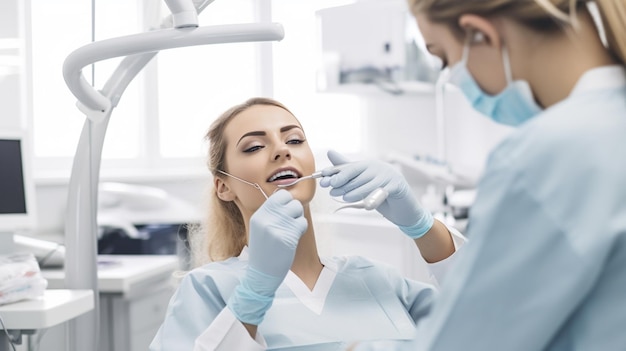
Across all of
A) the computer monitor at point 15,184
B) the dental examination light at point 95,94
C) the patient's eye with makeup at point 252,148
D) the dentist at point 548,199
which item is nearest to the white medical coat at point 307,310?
the patient's eye with makeup at point 252,148

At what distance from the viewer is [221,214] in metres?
1.74

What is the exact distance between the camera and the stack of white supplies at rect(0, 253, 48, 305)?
1.65m

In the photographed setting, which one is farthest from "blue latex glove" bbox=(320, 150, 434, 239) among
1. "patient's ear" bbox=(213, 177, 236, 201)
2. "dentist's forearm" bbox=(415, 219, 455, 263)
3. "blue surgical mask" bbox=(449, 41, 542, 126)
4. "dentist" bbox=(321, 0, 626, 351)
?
"dentist" bbox=(321, 0, 626, 351)

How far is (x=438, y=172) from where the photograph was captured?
3.47 meters

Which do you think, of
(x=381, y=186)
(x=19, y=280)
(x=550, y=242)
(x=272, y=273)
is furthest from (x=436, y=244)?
(x=19, y=280)

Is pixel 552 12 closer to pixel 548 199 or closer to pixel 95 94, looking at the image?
pixel 548 199

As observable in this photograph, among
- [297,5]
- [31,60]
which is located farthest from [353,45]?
[31,60]

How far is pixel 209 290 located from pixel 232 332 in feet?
0.58

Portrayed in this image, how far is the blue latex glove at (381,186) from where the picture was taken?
58.5 inches

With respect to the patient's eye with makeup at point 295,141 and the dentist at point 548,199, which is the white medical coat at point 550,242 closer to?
the dentist at point 548,199

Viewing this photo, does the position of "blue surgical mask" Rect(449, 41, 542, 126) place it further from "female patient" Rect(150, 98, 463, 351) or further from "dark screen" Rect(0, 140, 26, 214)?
"dark screen" Rect(0, 140, 26, 214)

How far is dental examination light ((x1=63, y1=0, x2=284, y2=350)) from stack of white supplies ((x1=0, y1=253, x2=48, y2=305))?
0.07 meters

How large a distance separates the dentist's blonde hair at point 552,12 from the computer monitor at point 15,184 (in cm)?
149

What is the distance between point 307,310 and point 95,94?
2.17ft
